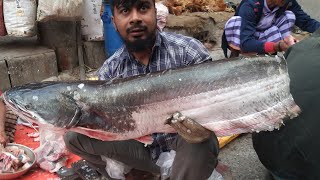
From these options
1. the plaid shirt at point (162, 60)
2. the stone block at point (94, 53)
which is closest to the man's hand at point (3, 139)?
the plaid shirt at point (162, 60)

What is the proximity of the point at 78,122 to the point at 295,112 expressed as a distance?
1.38 m

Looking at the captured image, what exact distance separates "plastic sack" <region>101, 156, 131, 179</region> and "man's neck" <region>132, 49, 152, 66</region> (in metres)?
0.90

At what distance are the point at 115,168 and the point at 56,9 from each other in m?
2.79

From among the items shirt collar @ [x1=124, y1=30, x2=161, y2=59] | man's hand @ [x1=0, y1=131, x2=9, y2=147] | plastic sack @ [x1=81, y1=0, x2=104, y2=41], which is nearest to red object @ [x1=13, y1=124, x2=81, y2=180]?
man's hand @ [x1=0, y1=131, x2=9, y2=147]

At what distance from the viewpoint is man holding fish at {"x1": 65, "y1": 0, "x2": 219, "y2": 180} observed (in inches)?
115

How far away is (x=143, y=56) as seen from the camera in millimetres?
3117

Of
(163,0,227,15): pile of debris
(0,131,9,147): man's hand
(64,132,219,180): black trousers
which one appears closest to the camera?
(64,132,219,180): black trousers

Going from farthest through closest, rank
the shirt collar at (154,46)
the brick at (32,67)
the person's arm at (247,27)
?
the brick at (32,67), the person's arm at (247,27), the shirt collar at (154,46)

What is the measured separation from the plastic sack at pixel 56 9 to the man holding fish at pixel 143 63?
2.28 meters

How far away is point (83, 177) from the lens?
343 centimetres

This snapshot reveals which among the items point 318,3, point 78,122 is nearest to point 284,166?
point 78,122

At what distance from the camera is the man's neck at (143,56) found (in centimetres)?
308

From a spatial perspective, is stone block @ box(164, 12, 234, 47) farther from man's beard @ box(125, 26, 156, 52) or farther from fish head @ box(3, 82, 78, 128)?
fish head @ box(3, 82, 78, 128)

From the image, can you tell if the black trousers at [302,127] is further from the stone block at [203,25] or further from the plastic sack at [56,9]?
the stone block at [203,25]
